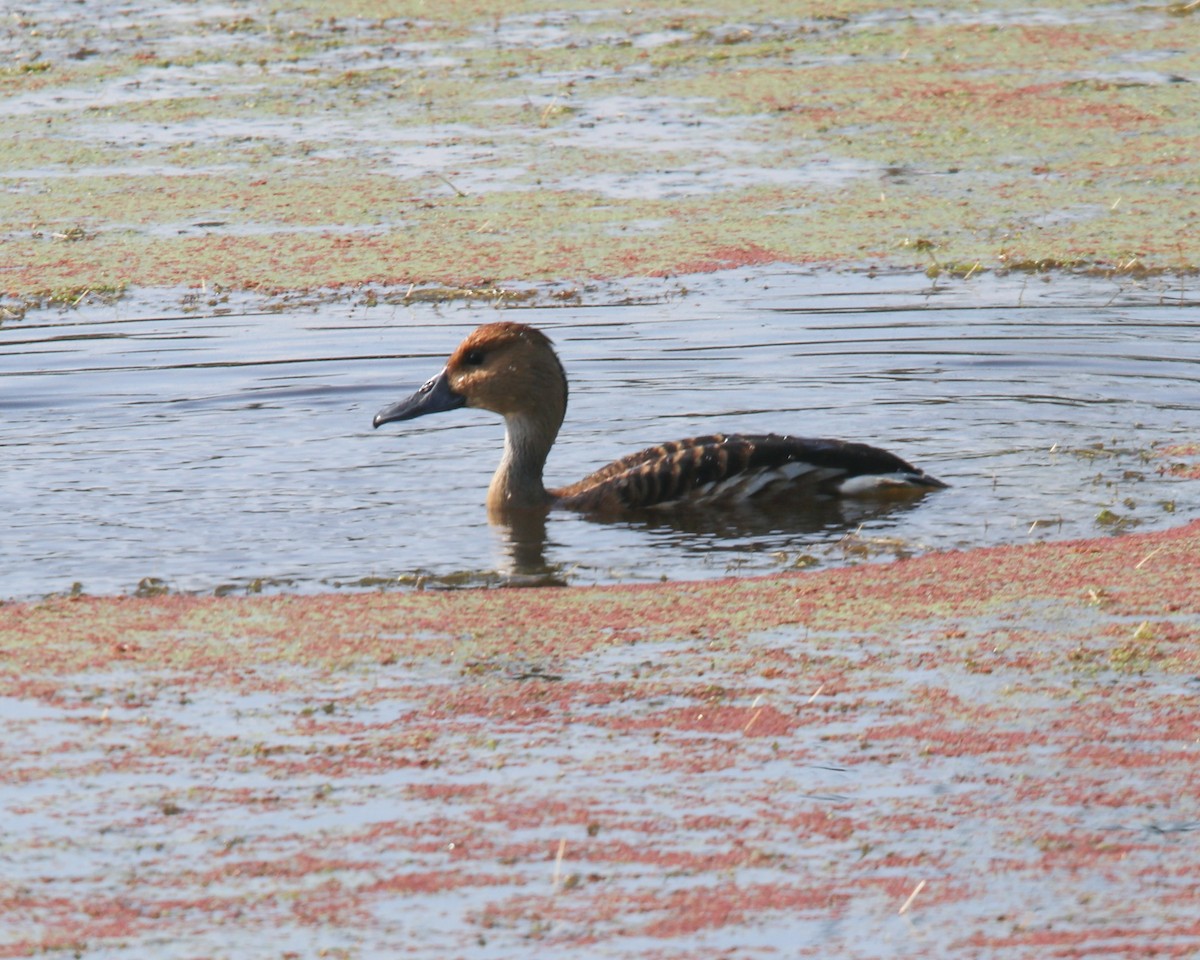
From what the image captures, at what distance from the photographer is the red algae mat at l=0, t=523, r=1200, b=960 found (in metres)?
4.14

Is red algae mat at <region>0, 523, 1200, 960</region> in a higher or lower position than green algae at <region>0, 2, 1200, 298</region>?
lower

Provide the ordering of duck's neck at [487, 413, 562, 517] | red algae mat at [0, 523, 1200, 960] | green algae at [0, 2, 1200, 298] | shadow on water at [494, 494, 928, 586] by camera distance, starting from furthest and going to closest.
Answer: green algae at [0, 2, 1200, 298]
duck's neck at [487, 413, 562, 517]
shadow on water at [494, 494, 928, 586]
red algae mat at [0, 523, 1200, 960]

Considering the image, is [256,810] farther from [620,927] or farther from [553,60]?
[553,60]

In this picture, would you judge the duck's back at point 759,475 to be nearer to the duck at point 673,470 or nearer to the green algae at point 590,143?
the duck at point 673,470

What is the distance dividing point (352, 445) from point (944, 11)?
978 cm

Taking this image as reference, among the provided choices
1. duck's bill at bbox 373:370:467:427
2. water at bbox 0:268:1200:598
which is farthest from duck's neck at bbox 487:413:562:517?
duck's bill at bbox 373:370:467:427

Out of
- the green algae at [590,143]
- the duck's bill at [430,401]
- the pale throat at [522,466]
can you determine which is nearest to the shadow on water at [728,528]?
the pale throat at [522,466]

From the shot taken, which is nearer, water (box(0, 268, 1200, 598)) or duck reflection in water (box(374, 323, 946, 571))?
water (box(0, 268, 1200, 598))

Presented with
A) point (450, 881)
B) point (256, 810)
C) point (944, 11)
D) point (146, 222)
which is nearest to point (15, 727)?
point (256, 810)

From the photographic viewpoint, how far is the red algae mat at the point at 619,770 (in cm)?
414

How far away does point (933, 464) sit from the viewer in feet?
26.5

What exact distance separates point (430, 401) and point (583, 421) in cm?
102

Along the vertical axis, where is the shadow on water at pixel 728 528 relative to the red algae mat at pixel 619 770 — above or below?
below

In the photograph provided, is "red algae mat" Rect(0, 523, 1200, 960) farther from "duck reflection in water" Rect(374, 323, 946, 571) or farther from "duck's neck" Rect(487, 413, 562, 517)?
"duck's neck" Rect(487, 413, 562, 517)
